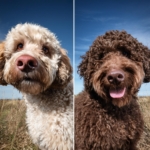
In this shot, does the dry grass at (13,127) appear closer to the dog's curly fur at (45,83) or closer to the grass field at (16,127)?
the grass field at (16,127)

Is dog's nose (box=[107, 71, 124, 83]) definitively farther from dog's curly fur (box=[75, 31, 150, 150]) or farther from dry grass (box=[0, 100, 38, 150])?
dry grass (box=[0, 100, 38, 150])

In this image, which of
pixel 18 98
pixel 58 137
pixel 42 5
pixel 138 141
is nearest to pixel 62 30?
pixel 42 5

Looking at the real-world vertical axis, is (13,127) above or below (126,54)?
below

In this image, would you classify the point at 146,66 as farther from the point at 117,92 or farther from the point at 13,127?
the point at 13,127

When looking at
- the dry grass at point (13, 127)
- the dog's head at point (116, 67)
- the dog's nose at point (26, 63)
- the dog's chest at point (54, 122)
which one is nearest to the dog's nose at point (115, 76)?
the dog's head at point (116, 67)

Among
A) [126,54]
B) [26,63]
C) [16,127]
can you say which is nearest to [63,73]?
[26,63]

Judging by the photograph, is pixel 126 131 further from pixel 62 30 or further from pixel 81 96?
pixel 62 30

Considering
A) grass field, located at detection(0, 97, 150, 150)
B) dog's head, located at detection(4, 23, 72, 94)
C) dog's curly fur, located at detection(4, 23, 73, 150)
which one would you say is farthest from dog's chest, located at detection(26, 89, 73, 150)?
grass field, located at detection(0, 97, 150, 150)
